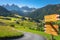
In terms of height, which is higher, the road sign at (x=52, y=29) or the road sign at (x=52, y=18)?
the road sign at (x=52, y=18)

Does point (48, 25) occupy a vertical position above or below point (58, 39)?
above

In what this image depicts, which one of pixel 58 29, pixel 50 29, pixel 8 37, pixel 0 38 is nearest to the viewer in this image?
pixel 58 29

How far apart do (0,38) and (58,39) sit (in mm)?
13682

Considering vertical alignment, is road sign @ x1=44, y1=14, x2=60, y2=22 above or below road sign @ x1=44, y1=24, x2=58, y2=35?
above

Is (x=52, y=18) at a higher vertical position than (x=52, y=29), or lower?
higher

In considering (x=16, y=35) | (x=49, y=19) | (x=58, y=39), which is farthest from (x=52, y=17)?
(x=16, y=35)

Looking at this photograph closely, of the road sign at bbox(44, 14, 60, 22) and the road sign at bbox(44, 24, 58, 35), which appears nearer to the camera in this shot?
the road sign at bbox(44, 14, 60, 22)

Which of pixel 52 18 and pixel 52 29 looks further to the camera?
pixel 52 29

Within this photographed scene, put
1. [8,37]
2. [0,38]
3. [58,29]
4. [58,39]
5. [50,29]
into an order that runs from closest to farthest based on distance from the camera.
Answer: [58,29]
[50,29]
[58,39]
[0,38]
[8,37]

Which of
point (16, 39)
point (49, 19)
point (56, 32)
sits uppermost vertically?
point (49, 19)

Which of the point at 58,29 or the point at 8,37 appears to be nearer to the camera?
the point at 58,29

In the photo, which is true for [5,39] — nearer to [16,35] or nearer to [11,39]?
[11,39]

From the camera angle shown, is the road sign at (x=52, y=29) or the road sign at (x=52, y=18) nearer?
the road sign at (x=52, y=18)

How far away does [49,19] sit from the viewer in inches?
392
